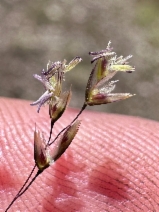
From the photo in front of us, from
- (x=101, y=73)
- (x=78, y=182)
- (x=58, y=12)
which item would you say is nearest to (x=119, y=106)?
(x=58, y=12)

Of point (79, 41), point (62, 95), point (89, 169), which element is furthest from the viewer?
point (79, 41)

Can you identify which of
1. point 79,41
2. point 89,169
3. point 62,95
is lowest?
point 89,169

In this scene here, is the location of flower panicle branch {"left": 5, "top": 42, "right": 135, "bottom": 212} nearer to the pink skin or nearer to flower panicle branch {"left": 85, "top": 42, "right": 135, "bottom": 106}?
flower panicle branch {"left": 85, "top": 42, "right": 135, "bottom": 106}

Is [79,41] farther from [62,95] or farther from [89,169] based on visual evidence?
[62,95]

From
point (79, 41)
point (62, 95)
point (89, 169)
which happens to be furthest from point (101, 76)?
point (79, 41)

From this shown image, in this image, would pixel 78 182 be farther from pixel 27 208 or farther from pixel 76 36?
pixel 76 36

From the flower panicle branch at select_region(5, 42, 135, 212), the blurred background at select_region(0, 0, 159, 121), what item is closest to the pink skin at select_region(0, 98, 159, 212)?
the flower panicle branch at select_region(5, 42, 135, 212)
